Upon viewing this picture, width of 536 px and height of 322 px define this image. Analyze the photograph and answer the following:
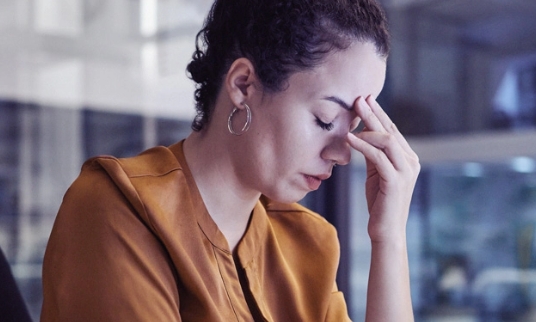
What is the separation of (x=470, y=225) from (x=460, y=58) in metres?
0.62

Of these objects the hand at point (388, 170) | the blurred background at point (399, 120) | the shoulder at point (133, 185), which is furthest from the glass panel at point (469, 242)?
the shoulder at point (133, 185)

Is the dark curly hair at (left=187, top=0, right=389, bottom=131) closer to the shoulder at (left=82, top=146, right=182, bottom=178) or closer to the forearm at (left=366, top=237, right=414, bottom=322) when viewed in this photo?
the shoulder at (left=82, top=146, right=182, bottom=178)

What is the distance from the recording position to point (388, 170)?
3.44 feet

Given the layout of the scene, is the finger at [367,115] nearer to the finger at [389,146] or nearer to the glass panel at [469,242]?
the finger at [389,146]

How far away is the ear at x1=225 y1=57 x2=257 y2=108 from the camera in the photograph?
3.15 ft

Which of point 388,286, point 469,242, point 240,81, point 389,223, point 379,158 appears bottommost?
point 469,242

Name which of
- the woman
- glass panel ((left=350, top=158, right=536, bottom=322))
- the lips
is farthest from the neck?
glass panel ((left=350, top=158, right=536, bottom=322))

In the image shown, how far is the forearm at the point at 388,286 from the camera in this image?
3.49ft

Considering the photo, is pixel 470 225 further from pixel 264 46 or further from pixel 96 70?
pixel 264 46

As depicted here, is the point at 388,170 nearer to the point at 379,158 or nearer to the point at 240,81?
the point at 379,158

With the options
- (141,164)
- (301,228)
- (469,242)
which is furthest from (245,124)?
(469,242)

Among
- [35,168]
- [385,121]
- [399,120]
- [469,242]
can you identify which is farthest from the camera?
[399,120]

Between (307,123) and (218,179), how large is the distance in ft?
0.58

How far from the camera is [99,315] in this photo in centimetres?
82
